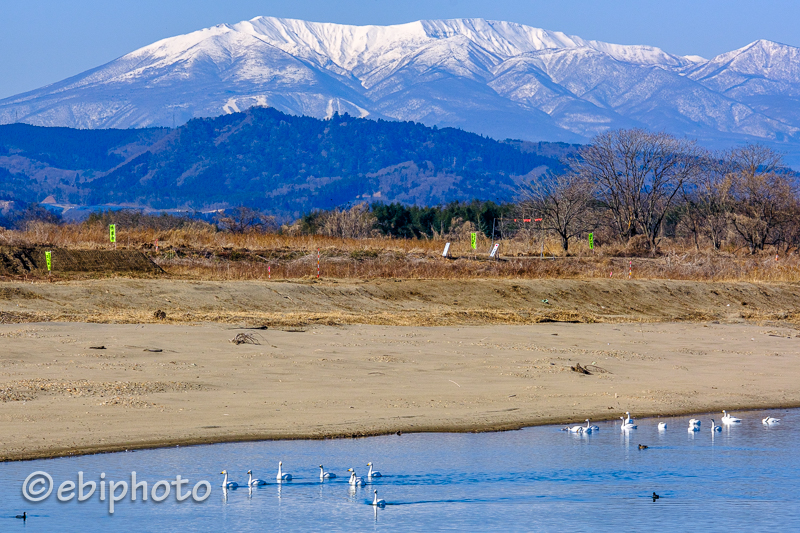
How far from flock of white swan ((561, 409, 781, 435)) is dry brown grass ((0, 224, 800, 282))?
19.3 metres

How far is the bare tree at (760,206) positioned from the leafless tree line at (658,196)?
6 centimetres

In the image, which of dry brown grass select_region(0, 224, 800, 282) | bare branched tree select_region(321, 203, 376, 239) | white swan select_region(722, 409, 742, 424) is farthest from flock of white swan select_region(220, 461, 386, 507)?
bare branched tree select_region(321, 203, 376, 239)

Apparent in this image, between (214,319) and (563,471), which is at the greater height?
(214,319)

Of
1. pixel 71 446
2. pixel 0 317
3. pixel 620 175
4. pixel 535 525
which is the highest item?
pixel 620 175

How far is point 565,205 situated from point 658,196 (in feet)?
34.9

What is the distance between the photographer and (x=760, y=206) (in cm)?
6128

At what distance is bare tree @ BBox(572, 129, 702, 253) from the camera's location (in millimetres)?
63906

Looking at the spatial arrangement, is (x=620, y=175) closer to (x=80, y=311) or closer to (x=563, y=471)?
(x=80, y=311)

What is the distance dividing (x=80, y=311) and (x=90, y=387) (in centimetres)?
941

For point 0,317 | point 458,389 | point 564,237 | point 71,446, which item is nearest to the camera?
point 71,446

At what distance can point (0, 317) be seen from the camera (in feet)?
67.5

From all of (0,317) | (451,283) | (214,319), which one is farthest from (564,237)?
(0,317)

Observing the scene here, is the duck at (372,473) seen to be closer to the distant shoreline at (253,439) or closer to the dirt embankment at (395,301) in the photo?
the distant shoreline at (253,439)

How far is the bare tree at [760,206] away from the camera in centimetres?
6047
